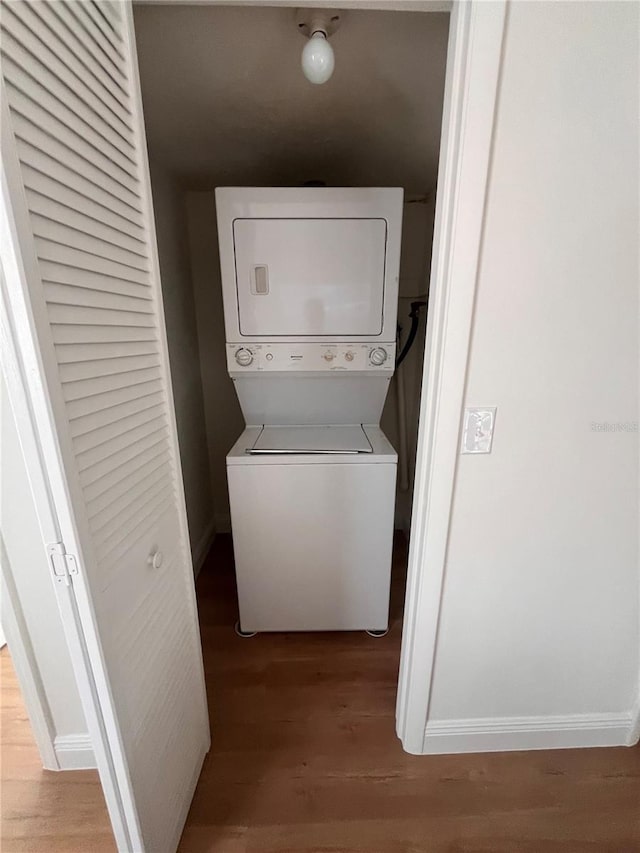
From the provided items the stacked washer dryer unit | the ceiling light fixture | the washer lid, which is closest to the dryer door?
the stacked washer dryer unit

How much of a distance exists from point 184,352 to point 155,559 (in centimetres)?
153

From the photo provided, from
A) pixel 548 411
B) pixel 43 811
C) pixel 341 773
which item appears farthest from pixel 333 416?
pixel 43 811

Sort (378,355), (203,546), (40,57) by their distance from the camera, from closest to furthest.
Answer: (40,57)
(378,355)
(203,546)

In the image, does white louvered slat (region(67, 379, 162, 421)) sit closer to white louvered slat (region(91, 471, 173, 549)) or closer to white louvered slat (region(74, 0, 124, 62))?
white louvered slat (region(91, 471, 173, 549))

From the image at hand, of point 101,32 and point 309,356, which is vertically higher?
point 101,32

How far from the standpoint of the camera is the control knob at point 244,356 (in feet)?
6.15

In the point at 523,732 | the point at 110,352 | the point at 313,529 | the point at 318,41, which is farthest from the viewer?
the point at 313,529

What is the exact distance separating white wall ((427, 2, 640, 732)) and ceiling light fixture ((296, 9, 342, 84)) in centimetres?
40

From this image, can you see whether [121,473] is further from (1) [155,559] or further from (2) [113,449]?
(1) [155,559]

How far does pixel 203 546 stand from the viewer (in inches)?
99.7

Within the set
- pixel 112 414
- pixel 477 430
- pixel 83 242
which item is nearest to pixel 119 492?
pixel 112 414

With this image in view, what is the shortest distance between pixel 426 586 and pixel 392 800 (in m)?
0.70

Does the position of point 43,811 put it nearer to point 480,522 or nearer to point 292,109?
point 480,522

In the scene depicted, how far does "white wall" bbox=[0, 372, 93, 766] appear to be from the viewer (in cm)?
105
